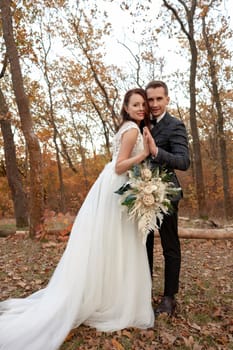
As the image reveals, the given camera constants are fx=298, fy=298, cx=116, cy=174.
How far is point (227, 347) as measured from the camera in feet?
9.05

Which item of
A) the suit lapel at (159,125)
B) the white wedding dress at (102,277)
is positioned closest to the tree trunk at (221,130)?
the suit lapel at (159,125)

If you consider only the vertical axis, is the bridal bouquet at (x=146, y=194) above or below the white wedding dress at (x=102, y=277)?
above

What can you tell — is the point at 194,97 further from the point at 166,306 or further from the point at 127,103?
the point at 166,306

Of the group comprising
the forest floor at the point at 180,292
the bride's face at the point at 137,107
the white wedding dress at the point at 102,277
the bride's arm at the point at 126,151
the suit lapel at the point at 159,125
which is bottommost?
the forest floor at the point at 180,292

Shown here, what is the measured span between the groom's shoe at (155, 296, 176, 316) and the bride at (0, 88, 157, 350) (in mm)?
226

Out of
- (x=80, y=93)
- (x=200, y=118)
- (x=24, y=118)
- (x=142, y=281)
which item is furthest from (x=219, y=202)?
(x=142, y=281)

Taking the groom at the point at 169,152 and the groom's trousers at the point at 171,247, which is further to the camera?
the groom's trousers at the point at 171,247

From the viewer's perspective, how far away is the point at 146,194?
2.76 metres

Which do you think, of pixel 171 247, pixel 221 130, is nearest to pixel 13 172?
pixel 171 247

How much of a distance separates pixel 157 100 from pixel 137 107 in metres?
0.25

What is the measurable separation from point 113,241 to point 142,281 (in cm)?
52

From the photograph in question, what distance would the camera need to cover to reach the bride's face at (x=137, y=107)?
3.12 meters

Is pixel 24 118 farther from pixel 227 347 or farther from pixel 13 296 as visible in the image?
pixel 227 347

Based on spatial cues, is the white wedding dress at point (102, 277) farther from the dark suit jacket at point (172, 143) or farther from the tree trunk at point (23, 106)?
the tree trunk at point (23, 106)
